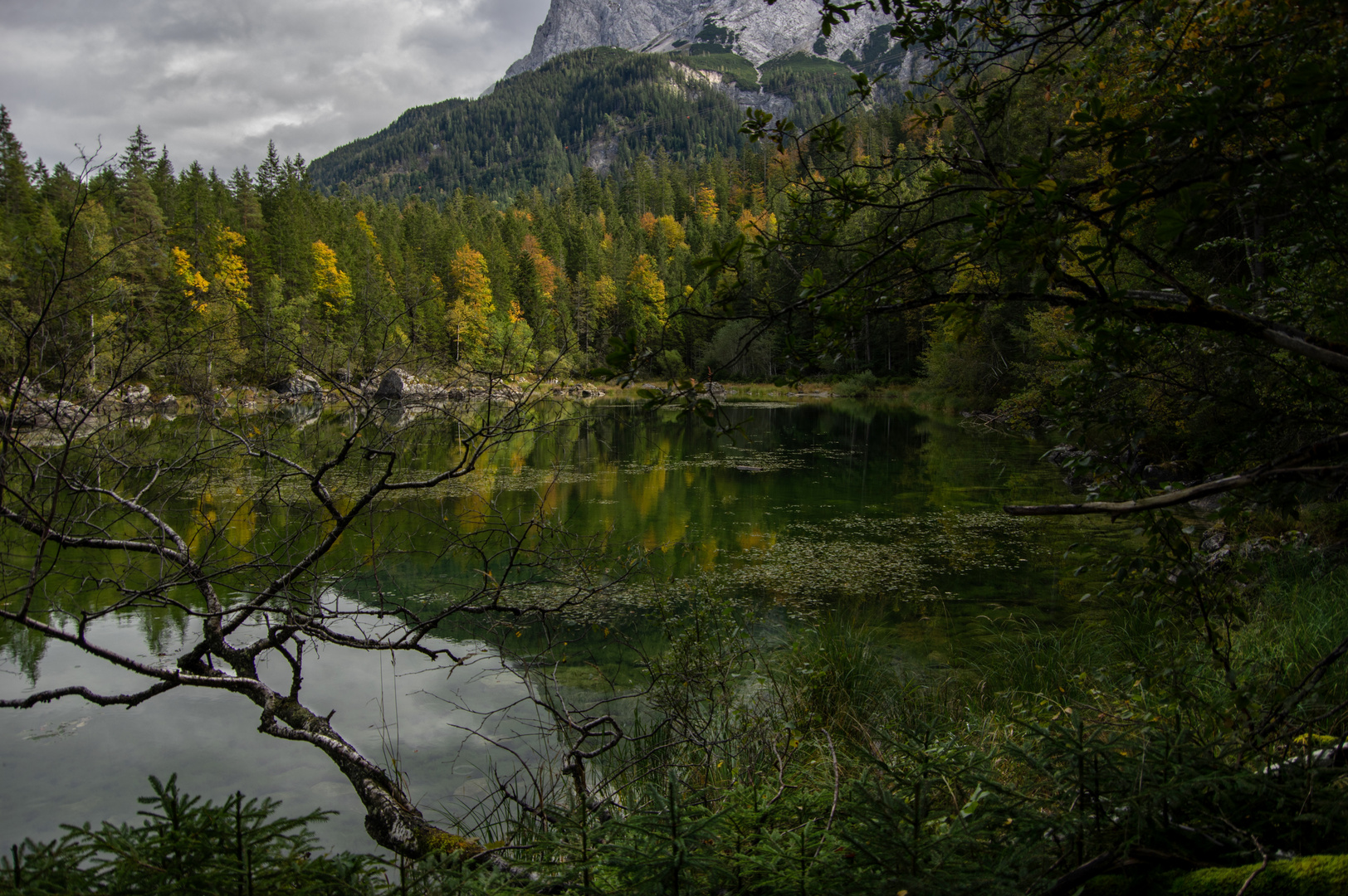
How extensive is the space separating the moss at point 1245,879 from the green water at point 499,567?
1130mm

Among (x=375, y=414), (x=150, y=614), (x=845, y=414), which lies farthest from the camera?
(x=845, y=414)

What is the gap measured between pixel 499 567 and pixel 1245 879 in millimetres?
9171

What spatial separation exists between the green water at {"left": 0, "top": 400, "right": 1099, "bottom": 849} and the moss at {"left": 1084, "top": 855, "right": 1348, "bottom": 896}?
3.71 ft

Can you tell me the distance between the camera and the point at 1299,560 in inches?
267

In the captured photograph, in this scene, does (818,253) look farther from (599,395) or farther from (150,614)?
(599,395)

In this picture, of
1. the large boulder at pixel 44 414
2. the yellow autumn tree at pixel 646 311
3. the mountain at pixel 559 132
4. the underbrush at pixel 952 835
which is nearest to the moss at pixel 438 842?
the underbrush at pixel 952 835

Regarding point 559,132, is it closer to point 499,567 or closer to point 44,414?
point 499,567

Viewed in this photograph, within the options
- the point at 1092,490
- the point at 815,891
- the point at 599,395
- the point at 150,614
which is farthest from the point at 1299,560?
the point at 599,395

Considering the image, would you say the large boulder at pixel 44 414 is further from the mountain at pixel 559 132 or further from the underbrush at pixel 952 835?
the mountain at pixel 559 132

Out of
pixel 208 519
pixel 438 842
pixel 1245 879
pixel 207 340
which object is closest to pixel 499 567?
pixel 208 519

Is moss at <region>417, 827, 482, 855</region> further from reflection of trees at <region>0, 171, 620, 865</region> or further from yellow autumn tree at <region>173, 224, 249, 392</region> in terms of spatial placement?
yellow autumn tree at <region>173, 224, 249, 392</region>

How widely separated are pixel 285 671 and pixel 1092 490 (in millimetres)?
6815

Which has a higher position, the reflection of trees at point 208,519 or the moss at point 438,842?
the reflection of trees at point 208,519

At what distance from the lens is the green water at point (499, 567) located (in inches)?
196
